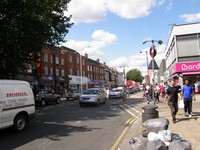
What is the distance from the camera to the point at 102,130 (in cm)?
1126

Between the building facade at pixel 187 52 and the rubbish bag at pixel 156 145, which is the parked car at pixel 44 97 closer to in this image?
the building facade at pixel 187 52

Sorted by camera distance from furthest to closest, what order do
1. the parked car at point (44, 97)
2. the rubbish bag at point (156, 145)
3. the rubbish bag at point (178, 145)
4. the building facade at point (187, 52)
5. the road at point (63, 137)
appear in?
1. the building facade at point (187, 52)
2. the parked car at point (44, 97)
3. the road at point (63, 137)
4. the rubbish bag at point (156, 145)
5. the rubbish bag at point (178, 145)

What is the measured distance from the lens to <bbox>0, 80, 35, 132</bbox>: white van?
10.2 metres

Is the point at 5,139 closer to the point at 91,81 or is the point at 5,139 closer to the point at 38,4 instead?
the point at 38,4

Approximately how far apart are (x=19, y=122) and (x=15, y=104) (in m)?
0.86

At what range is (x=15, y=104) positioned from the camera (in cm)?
1083

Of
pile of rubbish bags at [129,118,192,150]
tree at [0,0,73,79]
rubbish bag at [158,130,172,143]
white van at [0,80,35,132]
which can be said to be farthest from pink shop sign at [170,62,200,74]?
rubbish bag at [158,130,172,143]

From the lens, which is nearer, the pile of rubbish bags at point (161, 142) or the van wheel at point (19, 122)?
the pile of rubbish bags at point (161, 142)

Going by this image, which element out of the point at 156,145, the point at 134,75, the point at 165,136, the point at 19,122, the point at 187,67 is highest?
the point at 134,75

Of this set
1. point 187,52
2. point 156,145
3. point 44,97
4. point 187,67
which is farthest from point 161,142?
point 187,52

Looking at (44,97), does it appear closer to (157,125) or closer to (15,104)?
(15,104)

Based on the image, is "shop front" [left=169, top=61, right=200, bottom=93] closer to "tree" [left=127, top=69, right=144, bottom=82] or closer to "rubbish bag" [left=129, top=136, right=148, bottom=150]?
"rubbish bag" [left=129, top=136, right=148, bottom=150]

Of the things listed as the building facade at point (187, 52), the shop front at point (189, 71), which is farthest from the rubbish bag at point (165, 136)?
the building facade at point (187, 52)

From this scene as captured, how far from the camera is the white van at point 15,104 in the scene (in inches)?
400
